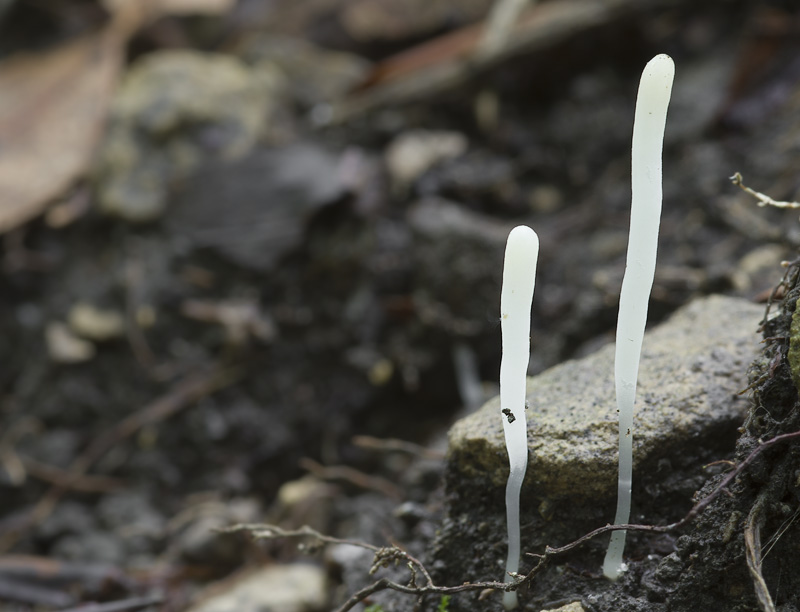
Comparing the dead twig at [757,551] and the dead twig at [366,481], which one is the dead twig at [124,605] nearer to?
the dead twig at [366,481]

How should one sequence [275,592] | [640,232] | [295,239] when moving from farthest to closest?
[295,239] → [275,592] → [640,232]

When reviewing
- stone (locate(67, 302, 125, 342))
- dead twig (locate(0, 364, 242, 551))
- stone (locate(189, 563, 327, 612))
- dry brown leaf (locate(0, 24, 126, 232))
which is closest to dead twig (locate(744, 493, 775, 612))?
stone (locate(189, 563, 327, 612))

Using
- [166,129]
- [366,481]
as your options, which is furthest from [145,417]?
[166,129]

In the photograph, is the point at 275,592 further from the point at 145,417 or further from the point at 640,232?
the point at 640,232

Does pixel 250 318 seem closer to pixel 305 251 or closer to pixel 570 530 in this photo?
pixel 305 251

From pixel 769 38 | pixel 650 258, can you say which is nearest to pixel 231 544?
pixel 650 258

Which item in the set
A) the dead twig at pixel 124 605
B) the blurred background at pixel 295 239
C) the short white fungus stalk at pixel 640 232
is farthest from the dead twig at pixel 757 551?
the dead twig at pixel 124 605
